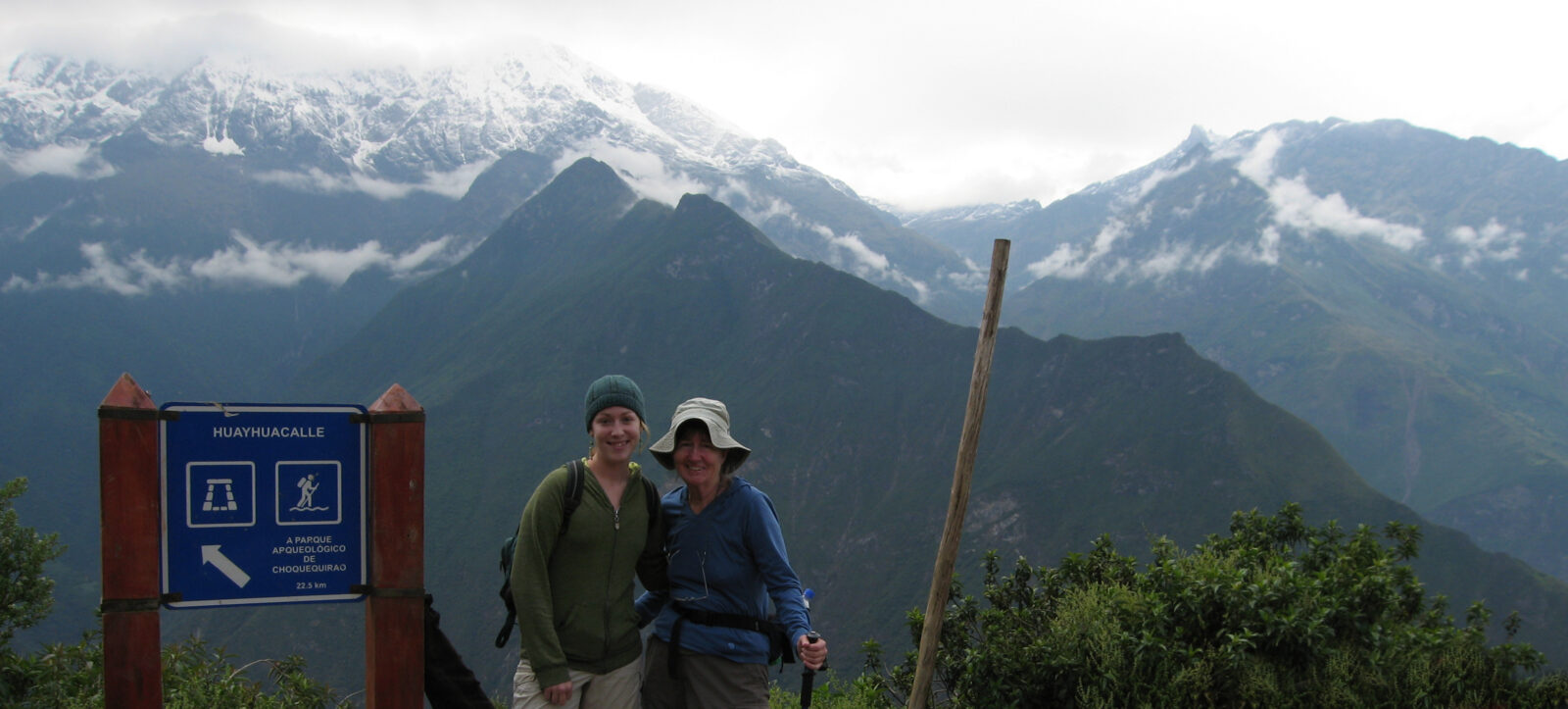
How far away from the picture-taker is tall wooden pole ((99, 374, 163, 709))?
16.0 feet

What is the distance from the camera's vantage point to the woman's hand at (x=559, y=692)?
5027 mm

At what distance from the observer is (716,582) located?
5531mm

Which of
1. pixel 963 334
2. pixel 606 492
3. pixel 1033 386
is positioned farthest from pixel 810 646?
pixel 963 334

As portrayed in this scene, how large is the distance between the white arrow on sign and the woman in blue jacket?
222 centimetres

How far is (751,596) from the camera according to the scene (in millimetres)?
5586

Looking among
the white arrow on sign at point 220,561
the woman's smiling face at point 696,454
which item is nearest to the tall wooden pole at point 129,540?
the white arrow on sign at point 220,561

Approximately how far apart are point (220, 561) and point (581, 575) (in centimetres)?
185

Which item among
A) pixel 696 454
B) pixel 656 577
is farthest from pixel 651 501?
pixel 656 577

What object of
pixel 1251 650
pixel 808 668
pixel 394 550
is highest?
pixel 394 550

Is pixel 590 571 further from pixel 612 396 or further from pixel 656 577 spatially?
pixel 612 396

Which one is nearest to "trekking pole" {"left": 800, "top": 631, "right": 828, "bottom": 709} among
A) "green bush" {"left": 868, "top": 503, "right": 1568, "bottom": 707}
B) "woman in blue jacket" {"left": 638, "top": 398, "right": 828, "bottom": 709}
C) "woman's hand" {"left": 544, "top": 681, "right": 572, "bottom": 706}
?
"woman in blue jacket" {"left": 638, "top": 398, "right": 828, "bottom": 709}

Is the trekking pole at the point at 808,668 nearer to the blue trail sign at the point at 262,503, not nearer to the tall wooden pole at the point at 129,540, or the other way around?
the blue trail sign at the point at 262,503

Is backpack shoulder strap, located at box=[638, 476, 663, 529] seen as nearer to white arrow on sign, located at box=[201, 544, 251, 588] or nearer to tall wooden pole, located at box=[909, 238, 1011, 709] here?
white arrow on sign, located at box=[201, 544, 251, 588]

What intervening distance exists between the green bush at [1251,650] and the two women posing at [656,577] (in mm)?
3029
